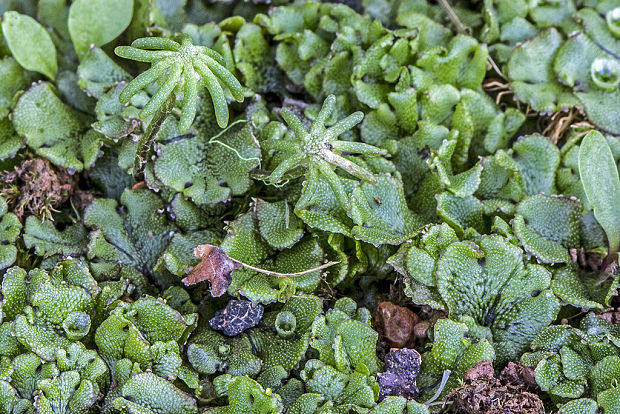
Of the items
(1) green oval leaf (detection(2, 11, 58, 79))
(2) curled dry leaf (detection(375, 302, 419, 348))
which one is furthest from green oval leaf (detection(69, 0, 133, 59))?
(2) curled dry leaf (detection(375, 302, 419, 348))

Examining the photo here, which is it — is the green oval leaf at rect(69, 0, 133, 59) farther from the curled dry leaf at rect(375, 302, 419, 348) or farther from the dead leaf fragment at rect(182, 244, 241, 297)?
the curled dry leaf at rect(375, 302, 419, 348)

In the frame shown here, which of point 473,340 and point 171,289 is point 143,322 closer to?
point 171,289

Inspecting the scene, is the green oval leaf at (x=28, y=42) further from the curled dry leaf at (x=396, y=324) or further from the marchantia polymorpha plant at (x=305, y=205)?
the curled dry leaf at (x=396, y=324)

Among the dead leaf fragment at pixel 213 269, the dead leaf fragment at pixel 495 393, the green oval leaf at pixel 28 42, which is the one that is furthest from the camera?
the green oval leaf at pixel 28 42

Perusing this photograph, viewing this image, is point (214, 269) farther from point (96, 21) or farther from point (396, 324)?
point (96, 21)

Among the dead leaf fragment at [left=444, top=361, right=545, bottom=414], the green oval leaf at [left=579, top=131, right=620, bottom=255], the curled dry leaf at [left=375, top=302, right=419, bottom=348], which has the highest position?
the green oval leaf at [left=579, top=131, right=620, bottom=255]

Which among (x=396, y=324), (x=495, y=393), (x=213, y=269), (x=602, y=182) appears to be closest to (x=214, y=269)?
(x=213, y=269)

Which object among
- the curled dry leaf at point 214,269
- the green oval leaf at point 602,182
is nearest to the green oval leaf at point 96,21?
the curled dry leaf at point 214,269
